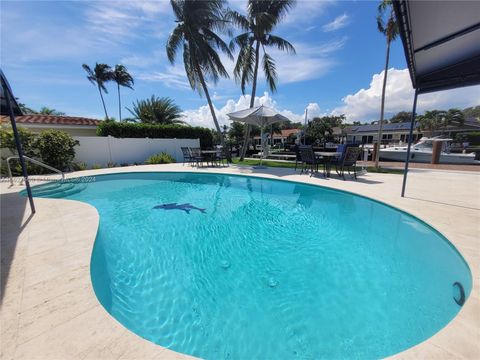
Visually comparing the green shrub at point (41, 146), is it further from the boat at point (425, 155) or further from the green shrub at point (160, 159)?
the boat at point (425, 155)

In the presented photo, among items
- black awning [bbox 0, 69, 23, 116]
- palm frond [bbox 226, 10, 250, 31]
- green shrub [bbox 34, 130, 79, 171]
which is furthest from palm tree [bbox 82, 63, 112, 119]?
black awning [bbox 0, 69, 23, 116]

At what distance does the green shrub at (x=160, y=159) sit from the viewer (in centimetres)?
1451

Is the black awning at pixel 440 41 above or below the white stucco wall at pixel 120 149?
above

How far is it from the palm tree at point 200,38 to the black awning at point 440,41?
11608mm

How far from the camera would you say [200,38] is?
12922 millimetres

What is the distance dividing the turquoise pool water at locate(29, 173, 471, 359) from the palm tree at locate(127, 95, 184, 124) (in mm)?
20349

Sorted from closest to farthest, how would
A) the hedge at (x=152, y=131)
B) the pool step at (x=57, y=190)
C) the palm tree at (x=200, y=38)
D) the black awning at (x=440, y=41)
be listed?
1. the black awning at (x=440, y=41)
2. the pool step at (x=57, y=190)
3. the palm tree at (x=200, y=38)
4. the hedge at (x=152, y=131)

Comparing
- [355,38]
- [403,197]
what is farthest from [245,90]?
A: [403,197]

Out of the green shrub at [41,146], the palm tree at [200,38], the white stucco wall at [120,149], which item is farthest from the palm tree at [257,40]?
the green shrub at [41,146]

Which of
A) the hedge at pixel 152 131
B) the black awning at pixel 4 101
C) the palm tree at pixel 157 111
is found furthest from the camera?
the palm tree at pixel 157 111

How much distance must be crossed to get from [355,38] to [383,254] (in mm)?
12582

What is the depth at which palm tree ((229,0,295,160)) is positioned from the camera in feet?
40.2

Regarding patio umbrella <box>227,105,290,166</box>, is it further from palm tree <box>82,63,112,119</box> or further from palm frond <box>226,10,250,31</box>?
palm tree <box>82,63,112,119</box>

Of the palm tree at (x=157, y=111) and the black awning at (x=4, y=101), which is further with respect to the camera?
the palm tree at (x=157, y=111)
